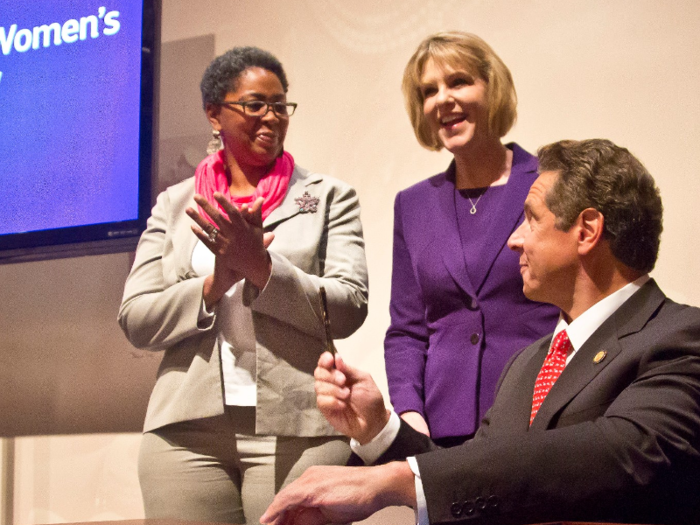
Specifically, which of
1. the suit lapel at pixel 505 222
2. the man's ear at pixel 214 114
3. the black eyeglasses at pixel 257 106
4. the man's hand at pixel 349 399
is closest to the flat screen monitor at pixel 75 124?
the man's ear at pixel 214 114

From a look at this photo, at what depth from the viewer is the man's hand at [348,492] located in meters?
1.18

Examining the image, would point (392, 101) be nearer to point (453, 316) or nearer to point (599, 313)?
A: point (453, 316)

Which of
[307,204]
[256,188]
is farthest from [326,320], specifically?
[256,188]

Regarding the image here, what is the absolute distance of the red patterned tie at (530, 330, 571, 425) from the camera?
1.58 metres

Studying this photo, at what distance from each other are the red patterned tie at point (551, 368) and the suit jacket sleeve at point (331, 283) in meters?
0.67

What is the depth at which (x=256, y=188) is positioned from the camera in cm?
240

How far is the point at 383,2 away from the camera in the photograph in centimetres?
321

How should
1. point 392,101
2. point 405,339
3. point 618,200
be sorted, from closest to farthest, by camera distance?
point 618,200, point 405,339, point 392,101

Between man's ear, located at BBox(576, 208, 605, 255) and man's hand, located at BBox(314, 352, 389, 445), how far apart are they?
0.46m

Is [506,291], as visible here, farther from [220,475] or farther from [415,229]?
[220,475]

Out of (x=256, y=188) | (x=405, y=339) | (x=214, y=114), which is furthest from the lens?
(x=214, y=114)

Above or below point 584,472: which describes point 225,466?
below

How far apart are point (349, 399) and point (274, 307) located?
2.31 ft

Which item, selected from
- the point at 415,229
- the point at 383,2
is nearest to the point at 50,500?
the point at 415,229
